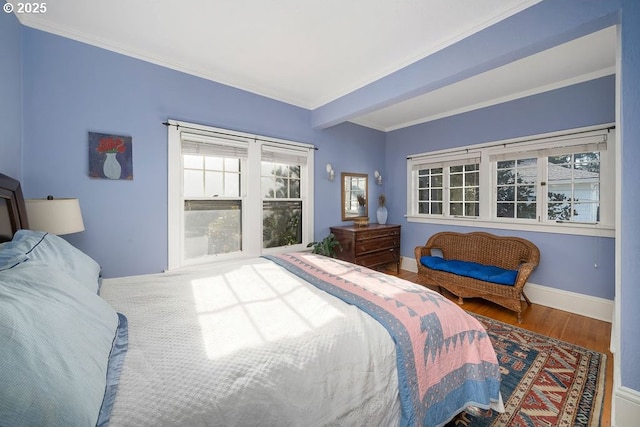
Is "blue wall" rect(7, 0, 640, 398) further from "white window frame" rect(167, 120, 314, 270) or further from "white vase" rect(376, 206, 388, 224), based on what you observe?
"white vase" rect(376, 206, 388, 224)

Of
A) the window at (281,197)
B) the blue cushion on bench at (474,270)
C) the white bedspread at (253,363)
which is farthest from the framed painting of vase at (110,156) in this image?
the blue cushion on bench at (474,270)

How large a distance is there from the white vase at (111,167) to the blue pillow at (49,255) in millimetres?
1078

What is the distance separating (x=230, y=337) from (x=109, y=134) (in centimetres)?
240

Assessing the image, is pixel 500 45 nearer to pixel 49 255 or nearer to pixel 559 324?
pixel 559 324

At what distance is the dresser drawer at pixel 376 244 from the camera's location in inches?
153

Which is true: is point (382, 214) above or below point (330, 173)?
below

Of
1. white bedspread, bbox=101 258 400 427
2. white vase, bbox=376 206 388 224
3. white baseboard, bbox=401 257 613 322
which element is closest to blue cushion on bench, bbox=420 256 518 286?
Answer: white baseboard, bbox=401 257 613 322

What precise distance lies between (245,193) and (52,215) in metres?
1.76

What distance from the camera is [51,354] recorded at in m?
0.71

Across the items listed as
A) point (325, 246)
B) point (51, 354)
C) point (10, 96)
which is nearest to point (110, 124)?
point (10, 96)

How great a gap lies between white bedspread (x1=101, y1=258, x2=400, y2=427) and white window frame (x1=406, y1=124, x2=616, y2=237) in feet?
10.8

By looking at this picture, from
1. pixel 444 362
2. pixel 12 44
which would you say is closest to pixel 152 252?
pixel 12 44

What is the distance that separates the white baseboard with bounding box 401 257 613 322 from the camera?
2894 mm

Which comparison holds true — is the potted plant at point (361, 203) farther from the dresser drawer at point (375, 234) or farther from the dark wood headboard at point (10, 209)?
the dark wood headboard at point (10, 209)
